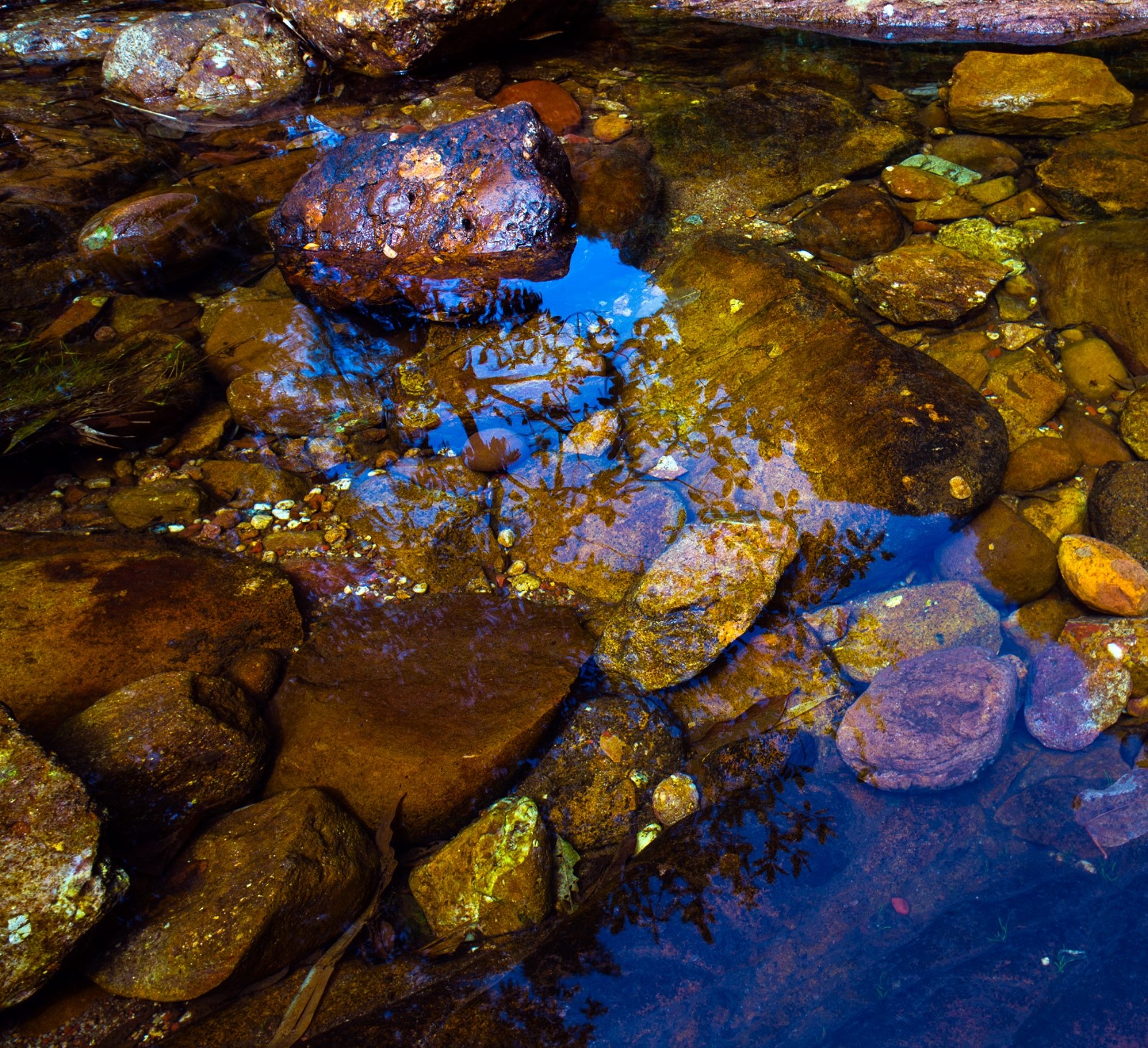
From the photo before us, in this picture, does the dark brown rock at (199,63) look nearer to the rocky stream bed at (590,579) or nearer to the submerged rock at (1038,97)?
the rocky stream bed at (590,579)

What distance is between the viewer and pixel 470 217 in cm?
407

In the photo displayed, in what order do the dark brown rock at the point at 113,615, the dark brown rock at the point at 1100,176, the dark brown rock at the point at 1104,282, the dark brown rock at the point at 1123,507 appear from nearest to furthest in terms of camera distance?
the dark brown rock at the point at 113,615, the dark brown rock at the point at 1123,507, the dark brown rock at the point at 1104,282, the dark brown rock at the point at 1100,176

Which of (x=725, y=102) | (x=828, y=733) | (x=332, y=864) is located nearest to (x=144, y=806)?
(x=332, y=864)

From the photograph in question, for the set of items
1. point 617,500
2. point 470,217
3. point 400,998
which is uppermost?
point 470,217

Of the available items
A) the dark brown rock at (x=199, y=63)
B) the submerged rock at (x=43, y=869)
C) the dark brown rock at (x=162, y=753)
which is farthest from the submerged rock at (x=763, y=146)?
the submerged rock at (x=43, y=869)

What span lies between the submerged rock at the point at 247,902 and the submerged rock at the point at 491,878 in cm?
22

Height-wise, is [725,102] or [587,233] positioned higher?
[725,102]

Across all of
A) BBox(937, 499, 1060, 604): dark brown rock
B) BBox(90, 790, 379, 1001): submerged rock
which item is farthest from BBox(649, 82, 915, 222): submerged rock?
BBox(90, 790, 379, 1001): submerged rock

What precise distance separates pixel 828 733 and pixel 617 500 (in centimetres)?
131

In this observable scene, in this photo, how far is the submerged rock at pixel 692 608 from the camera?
2.69 meters

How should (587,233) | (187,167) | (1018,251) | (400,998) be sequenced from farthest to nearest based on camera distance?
1. (187,167)
2. (587,233)
3. (1018,251)
4. (400,998)

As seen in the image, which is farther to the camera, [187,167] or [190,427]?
[187,167]

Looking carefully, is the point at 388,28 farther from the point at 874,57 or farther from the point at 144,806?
the point at 144,806

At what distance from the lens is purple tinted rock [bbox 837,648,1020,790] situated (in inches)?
94.5
